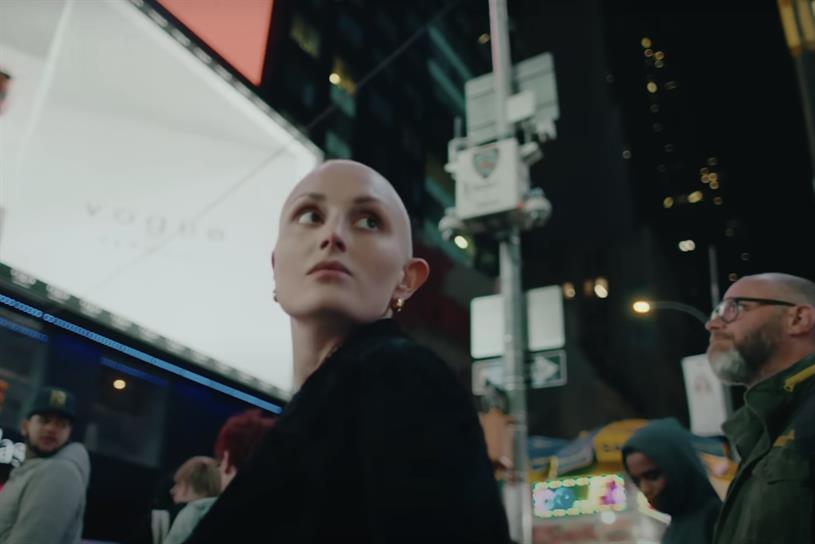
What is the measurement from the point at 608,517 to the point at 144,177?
43.9ft

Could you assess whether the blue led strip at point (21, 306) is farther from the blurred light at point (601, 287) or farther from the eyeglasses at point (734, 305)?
the blurred light at point (601, 287)

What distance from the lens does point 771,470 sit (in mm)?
1843

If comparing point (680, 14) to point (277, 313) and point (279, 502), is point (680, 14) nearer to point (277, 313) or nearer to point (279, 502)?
point (277, 313)

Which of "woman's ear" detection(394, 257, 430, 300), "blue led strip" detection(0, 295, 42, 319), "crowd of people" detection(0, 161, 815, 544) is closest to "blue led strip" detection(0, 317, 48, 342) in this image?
"blue led strip" detection(0, 295, 42, 319)

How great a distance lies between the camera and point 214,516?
916 mm

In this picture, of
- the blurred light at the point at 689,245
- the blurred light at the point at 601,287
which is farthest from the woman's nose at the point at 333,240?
the blurred light at the point at 601,287

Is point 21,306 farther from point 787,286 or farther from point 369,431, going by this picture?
point 787,286

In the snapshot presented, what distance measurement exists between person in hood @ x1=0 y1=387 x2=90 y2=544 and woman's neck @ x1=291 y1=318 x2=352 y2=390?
0.78 metres

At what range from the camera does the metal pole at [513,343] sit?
482 cm


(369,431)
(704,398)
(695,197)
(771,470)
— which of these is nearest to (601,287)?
(695,197)

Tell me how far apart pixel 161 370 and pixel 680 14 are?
8092 mm

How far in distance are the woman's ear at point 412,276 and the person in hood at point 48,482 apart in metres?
0.99

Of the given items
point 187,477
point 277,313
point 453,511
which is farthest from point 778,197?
point 453,511

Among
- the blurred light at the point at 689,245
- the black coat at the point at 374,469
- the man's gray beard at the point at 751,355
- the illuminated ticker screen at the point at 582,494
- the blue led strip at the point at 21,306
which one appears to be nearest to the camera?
the black coat at the point at 374,469
